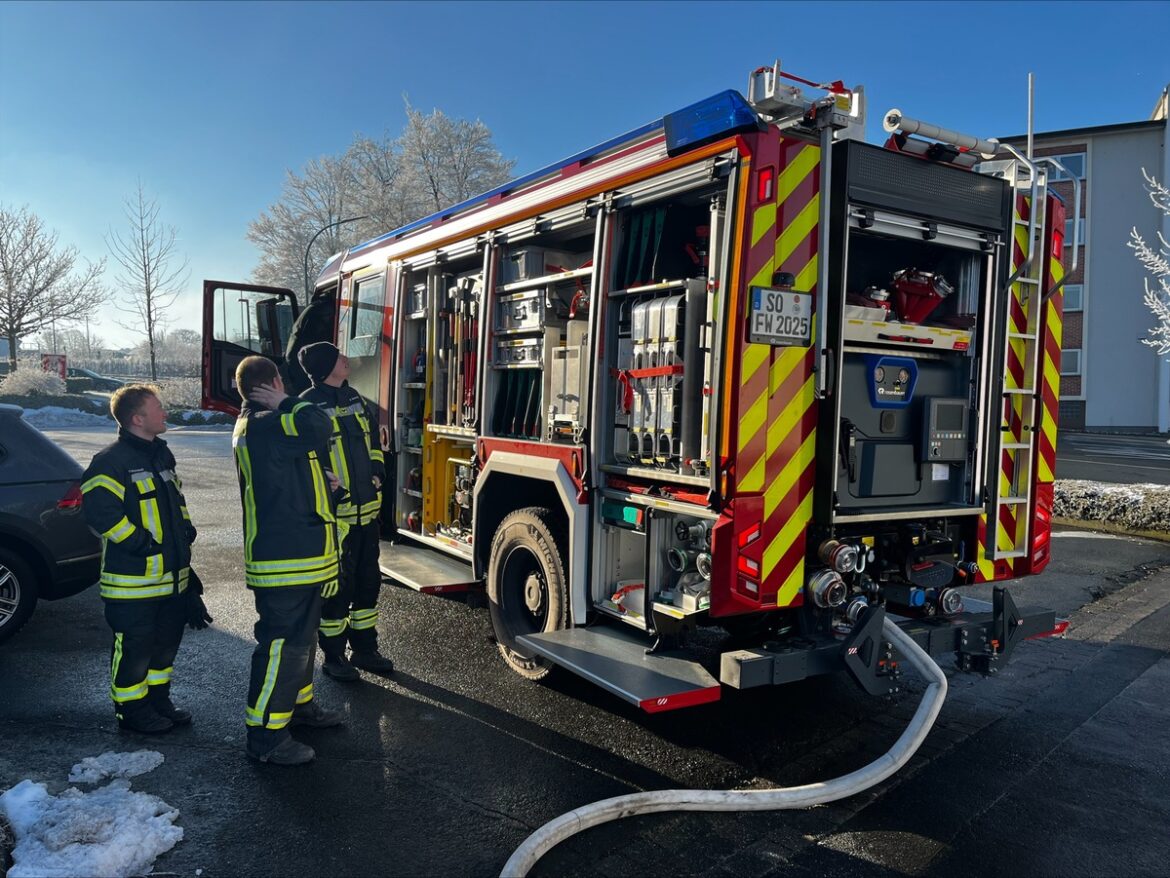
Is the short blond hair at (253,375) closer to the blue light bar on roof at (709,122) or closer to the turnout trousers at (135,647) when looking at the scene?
the turnout trousers at (135,647)

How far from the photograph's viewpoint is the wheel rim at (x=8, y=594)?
5.51 metres

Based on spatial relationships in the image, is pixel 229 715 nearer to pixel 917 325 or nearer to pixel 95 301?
pixel 917 325

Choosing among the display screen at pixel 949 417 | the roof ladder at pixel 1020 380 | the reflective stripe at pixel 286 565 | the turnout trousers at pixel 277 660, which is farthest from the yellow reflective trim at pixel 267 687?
the roof ladder at pixel 1020 380

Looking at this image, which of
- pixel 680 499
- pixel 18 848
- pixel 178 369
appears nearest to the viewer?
pixel 18 848

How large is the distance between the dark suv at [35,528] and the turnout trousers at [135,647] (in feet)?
6.10

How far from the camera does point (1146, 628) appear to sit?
244 inches

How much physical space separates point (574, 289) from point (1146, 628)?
4825 millimetres

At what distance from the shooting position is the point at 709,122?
3.70 meters

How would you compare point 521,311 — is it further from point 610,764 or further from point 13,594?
point 13,594

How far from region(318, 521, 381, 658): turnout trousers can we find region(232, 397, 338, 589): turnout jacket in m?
1.07

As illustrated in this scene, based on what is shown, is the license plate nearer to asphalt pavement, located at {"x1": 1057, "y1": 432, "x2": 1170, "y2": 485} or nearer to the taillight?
the taillight

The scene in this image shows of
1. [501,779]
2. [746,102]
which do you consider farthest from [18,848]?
[746,102]

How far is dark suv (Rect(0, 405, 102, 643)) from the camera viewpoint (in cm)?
554

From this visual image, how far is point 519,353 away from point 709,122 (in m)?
2.03
